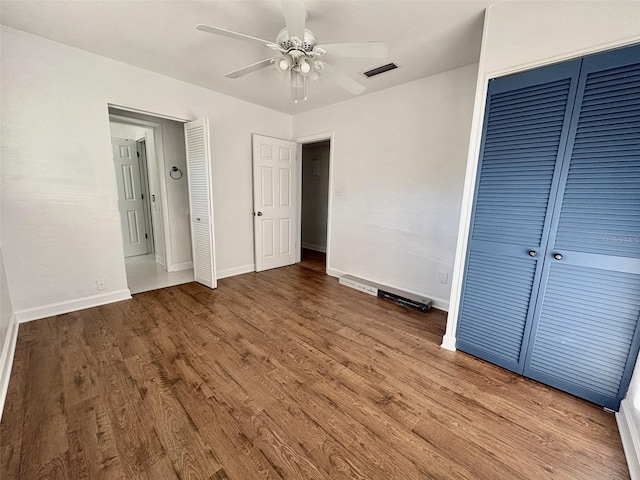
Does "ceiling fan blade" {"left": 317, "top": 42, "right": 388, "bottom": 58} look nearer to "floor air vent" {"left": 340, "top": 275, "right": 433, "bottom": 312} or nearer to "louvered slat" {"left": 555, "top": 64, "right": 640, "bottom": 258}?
"louvered slat" {"left": 555, "top": 64, "right": 640, "bottom": 258}

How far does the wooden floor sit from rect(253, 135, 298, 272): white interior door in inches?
73.3

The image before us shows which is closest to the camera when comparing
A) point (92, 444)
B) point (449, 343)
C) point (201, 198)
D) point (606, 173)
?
point (92, 444)

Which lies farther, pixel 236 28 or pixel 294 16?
pixel 236 28

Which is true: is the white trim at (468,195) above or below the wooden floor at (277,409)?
above

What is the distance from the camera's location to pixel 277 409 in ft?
5.04

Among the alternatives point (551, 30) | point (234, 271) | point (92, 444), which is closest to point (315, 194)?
point (234, 271)

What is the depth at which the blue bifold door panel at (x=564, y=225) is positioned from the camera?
57.1 inches

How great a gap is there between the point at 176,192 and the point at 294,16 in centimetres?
331

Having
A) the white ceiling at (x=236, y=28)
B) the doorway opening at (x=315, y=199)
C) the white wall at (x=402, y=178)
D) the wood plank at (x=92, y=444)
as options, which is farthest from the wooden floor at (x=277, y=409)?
the doorway opening at (x=315, y=199)

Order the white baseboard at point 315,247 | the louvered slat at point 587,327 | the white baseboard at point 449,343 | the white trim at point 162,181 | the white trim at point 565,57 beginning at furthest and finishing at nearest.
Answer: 1. the white baseboard at point 315,247
2. the white trim at point 162,181
3. the white baseboard at point 449,343
4. the louvered slat at point 587,327
5. the white trim at point 565,57

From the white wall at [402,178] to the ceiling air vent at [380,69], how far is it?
41 cm

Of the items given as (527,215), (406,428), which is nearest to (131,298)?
(406,428)

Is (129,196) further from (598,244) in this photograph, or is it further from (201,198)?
(598,244)

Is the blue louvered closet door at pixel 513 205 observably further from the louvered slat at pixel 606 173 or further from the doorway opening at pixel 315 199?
the doorway opening at pixel 315 199
